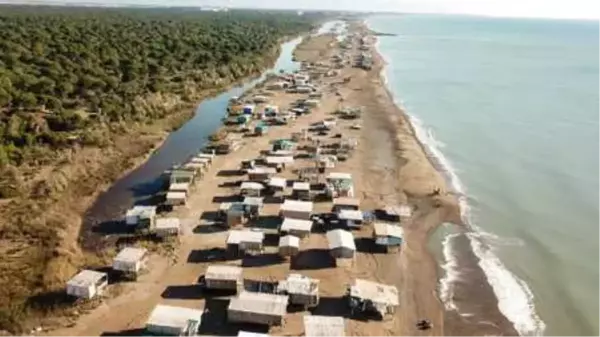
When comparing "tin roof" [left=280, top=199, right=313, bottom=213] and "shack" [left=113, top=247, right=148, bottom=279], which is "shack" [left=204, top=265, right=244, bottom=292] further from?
"tin roof" [left=280, top=199, right=313, bottom=213]

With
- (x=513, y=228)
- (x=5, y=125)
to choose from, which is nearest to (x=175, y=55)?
(x=5, y=125)

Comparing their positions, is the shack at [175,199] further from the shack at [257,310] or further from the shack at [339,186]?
the shack at [257,310]

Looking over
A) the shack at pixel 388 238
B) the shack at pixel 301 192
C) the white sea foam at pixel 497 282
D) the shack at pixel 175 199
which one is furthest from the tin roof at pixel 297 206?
the white sea foam at pixel 497 282

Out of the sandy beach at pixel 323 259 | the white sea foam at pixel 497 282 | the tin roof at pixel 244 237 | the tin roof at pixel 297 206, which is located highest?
the tin roof at pixel 297 206

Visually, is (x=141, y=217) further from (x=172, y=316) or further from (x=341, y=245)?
(x=341, y=245)

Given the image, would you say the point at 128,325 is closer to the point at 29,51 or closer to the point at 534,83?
the point at 29,51

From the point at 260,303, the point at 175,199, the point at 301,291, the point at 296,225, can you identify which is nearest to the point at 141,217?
the point at 175,199
